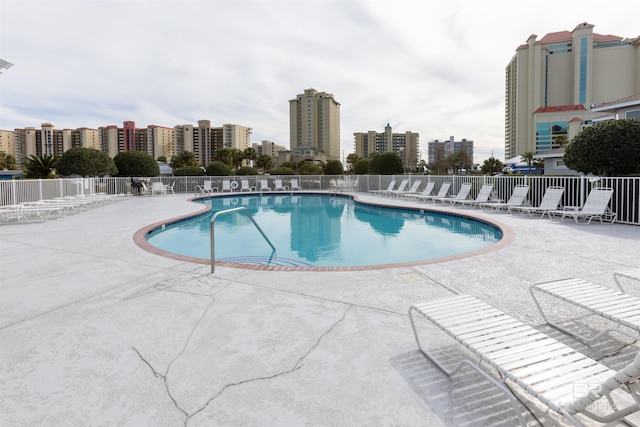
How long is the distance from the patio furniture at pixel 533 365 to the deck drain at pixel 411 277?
158cm

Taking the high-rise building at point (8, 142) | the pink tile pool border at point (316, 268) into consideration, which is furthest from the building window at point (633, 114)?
the high-rise building at point (8, 142)

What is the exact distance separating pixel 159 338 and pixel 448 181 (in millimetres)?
15858

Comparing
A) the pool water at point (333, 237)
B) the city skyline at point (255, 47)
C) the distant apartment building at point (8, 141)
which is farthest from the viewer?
the distant apartment building at point (8, 141)

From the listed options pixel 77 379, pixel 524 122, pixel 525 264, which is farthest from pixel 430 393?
pixel 524 122

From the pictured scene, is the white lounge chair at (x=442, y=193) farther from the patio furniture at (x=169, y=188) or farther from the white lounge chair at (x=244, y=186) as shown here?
the patio furniture at (x=169, y=188)

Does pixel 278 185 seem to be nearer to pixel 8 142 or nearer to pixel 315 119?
pixel 315 119

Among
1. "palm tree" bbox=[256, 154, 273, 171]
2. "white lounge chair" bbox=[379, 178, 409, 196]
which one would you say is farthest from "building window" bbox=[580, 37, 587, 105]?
"white lounge chair" bbox=[379, 178, 409, 196]

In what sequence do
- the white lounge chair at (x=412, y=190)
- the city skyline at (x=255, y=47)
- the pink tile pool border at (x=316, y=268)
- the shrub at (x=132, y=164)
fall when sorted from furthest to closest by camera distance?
the shrub at (x=132, y=164)
the white lounge chair at (x=412, y=190)
the city skyline at (x=255, y=47)
the pink tile pool border at (x=316, y=268)

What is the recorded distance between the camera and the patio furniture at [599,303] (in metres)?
2.60

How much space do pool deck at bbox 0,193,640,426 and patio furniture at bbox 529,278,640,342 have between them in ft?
0.40

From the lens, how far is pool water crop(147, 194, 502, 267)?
7598 millimetres

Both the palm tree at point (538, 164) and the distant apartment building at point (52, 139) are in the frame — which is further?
the distant apartment building at point (52, 139)

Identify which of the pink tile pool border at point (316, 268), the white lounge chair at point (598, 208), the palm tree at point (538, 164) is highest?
the palm tree at point (538, 164)

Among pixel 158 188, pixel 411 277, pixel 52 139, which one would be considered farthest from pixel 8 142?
pixel 411 277
